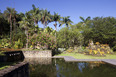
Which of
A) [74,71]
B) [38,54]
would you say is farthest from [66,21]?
[74,71]

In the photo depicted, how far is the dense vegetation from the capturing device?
21.2 meters

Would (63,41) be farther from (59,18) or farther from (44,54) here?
(44,54)

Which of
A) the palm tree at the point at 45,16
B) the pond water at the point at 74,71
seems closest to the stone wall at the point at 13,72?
the pond water at the point at 74,71

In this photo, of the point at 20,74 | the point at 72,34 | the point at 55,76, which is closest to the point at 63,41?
the point at 72,34

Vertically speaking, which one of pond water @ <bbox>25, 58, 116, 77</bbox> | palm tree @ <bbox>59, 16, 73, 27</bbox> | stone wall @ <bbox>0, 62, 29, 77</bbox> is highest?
palm tree @ <bbox>59, 16, 73, 27</bbox>

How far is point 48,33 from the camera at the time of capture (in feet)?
74.5

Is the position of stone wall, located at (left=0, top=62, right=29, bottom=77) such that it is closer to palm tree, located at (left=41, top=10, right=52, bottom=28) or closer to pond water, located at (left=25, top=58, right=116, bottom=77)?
pond water, located at (left=25, top=58, right=116, bottom=77)

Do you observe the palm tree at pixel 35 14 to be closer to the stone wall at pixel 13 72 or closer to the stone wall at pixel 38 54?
the stone wall at pixel 38 54

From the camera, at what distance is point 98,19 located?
26.2 m

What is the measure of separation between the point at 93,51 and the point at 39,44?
10560 millimetres

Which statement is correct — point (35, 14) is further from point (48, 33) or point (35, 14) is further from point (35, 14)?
point (48, 33)

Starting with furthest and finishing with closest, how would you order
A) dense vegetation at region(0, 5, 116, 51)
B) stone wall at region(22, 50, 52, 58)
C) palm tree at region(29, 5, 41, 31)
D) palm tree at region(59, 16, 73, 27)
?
1. palm tree at region(59, 16, 73, 27)
2. palm tree at region(29, 5, 41, 31)
3. dense vegetation at region(0, 5, 116, 51)
4. stone wall at region(22, 50, 52, 58)

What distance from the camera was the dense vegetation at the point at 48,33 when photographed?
21.2 meters

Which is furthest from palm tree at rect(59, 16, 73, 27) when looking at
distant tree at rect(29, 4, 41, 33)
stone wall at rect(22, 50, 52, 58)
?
stone wall at rect(22, 50, 52, 58)
